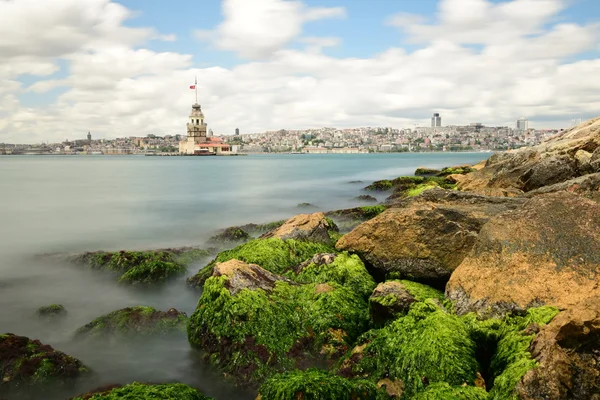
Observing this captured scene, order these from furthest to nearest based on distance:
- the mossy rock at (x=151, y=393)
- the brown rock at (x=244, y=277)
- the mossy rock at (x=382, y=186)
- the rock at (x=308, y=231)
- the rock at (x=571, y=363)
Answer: the mossy rock at (x=382, y=186) → the rock at (x=308, y=231) → the brown rock at (x=244, y=277) → the mossy rock at (x=151, y=393) → the rock at (x=571, y=363)

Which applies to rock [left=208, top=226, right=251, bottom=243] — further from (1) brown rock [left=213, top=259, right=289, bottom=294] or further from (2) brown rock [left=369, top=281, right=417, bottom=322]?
(2) brown rock [left=369, top=281, right=417, bottom=322]

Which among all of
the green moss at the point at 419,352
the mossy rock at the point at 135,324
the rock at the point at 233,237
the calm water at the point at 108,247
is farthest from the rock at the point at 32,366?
the rock at the point at 233,237

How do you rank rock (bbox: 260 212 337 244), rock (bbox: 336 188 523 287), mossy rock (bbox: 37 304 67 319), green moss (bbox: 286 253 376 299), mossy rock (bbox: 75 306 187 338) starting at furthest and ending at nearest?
rock (bbox: 260 212 337 244) < mossy rock (bbox: 37 304 67 319) < mossy rock (bbox: 75 306 187 338) < green moss (bbox: 286 253 376 299) < rock (bbox: 336 188 523 287)

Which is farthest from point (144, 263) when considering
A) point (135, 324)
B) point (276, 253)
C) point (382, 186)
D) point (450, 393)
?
point (382, 186)

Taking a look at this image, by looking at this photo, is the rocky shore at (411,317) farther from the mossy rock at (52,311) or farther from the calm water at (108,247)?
the calm water at (108,247)

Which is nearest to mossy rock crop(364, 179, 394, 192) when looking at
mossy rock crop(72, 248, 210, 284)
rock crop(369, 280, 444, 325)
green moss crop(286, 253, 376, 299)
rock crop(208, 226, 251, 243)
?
rock crop(208, 226, 251, 243)

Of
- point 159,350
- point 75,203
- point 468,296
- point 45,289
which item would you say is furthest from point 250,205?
point 468,296

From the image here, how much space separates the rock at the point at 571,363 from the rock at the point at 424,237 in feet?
8.58

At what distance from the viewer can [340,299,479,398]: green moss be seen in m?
4.01

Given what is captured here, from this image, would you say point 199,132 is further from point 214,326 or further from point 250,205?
point 214,326

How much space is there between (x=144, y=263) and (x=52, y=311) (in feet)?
6.98

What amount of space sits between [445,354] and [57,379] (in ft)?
15.0

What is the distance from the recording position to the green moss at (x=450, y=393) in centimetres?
362

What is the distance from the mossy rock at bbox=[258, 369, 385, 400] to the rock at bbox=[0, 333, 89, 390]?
114 inches
